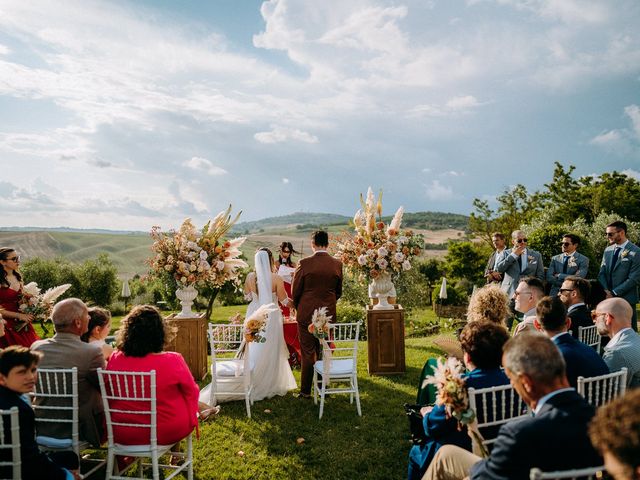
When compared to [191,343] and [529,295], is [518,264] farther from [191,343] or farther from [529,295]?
[191,343]

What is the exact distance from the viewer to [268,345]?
681 centimetres

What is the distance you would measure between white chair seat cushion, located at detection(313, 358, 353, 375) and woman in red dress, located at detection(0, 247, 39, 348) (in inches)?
153

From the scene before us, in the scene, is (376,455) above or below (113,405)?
below

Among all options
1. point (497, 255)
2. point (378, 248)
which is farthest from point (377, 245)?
point (497, 255)

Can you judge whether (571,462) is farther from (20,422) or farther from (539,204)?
(539,204)

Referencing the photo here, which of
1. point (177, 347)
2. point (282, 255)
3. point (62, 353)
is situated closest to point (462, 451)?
point (62, 353)

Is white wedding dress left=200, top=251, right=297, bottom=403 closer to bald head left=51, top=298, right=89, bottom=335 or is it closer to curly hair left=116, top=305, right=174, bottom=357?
curly hair left=116, top=305, right=174, bottom=357

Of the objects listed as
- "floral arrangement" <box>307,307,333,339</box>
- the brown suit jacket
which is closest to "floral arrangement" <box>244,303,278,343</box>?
"floral arrangement" <box>307,307,333,339</box>

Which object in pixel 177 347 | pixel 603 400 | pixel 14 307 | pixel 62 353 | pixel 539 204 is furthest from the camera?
pixel 539 204

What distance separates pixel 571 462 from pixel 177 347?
655 cm

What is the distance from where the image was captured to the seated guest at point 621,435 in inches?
56.5

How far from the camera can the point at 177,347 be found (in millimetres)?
7586

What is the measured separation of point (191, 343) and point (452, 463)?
5548mm

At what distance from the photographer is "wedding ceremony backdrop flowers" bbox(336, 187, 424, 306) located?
7.61m
